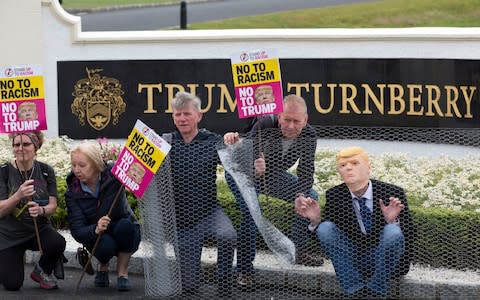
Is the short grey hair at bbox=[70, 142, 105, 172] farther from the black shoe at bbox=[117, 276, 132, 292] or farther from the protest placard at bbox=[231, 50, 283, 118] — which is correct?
the protest placard at bbox=[231, 50, 283, 118]

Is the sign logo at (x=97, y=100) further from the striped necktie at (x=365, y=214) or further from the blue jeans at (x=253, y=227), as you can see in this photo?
the striped necktie at (x=365, y=214)

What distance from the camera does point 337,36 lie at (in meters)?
14.7

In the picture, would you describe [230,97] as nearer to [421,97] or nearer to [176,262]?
[421,97]

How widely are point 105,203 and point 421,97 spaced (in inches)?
208

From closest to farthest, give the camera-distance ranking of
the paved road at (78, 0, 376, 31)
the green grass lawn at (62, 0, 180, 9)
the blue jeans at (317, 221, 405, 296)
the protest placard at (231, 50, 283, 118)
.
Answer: the blue jeans at (317, 221, 405, 296) < the protest placard at (231, 50, 283, 118) < the paved road at (78, 0, 376, 31) < the green grass lawn at (62, 0, 180, 9)

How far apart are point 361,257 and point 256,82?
1.96 metres

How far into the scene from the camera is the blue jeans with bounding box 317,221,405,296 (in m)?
9.45

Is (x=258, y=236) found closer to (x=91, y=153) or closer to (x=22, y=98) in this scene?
(x=91, y=153)

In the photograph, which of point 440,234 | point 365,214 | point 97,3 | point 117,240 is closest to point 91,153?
point 117,240

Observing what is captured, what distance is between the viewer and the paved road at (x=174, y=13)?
29.7 m

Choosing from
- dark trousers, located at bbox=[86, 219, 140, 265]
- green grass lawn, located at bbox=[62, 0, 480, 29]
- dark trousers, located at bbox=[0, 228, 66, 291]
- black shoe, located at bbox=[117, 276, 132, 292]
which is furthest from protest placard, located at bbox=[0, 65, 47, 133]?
green grass lawn, located at bbox=[62, 0, 480, 29]

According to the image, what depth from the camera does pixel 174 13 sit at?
107ft

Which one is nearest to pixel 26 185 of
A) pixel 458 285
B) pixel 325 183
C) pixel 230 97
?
pixel 325 183

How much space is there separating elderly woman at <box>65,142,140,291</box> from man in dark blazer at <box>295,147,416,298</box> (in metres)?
1.55
